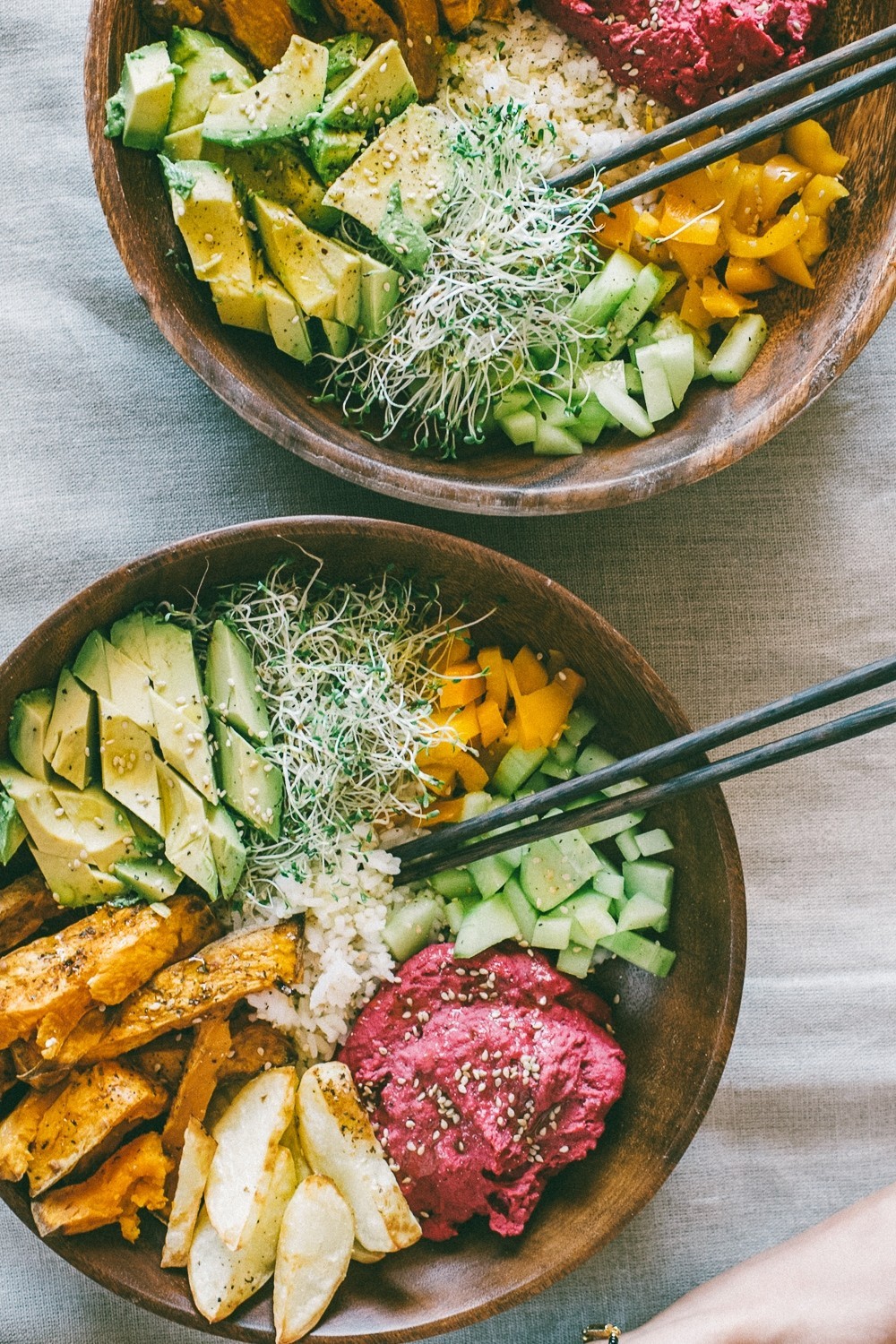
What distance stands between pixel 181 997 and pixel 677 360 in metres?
1.27

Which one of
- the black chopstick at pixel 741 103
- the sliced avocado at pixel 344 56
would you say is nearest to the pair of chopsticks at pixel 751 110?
the black chopstick at pixel 741 103

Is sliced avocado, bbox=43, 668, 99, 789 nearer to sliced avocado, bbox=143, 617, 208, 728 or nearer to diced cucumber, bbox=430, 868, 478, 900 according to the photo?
sliced avocado, bbox=143, 617, 208, 728

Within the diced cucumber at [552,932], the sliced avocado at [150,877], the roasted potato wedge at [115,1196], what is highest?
the sliced avocado at [150,877]

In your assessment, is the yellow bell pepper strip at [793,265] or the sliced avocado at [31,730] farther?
the yellow bell pepper strip at [793,265]

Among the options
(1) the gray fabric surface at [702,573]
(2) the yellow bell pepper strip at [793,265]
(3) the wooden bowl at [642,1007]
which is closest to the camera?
(3) the wooden bowl at [642,1007]

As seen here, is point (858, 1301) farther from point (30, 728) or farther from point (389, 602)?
point (30, 728)

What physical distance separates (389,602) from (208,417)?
20.1 inches

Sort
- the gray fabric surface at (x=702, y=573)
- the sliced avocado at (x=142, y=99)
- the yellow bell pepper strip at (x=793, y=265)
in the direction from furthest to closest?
the gray fabric surface at (x=702, y=573), the yellow bell pepper strip at (x=793, y=265), the sliced avocado at (x=142, y=99)

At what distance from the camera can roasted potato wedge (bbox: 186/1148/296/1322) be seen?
1.60 meters

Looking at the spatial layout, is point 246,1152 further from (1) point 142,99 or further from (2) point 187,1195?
(1) point 142,99

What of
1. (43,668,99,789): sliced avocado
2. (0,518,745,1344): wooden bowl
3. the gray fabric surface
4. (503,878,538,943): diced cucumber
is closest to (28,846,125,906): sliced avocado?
(43,668,99,789): sliced avocado

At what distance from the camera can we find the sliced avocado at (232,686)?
1617mm

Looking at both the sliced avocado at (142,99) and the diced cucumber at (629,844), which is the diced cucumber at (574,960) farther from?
the sliced avocado at (142,99)

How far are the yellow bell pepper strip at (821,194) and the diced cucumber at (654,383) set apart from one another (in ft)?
1.10
